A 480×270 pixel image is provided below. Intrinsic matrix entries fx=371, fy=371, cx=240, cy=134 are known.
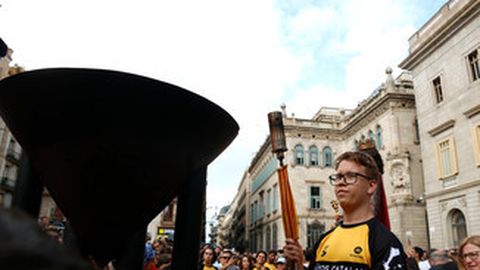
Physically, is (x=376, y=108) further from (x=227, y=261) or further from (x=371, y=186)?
(x=371, y=186)

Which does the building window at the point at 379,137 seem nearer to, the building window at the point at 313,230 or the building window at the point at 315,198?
the building window at the point at 315,198

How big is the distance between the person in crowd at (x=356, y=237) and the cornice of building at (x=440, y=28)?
1729 cm

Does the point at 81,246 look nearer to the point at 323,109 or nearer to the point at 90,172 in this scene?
the point at 90,172

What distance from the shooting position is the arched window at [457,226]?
16.1 meters

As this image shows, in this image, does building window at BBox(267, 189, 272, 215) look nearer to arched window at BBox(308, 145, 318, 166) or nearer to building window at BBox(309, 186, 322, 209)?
building window at BBox(309, 186, 322, 209)

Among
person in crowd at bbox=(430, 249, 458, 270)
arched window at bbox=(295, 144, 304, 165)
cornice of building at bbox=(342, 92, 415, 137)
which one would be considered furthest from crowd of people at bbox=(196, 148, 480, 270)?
arched window at bbox=(295, 144, 304, 165)

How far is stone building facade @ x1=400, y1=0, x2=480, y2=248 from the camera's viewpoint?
15570mm

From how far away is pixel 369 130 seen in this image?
1064 inches

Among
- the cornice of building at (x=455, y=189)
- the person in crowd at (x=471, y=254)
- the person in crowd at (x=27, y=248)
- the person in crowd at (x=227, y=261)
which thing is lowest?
the person in crowd at (x=227, y=261)

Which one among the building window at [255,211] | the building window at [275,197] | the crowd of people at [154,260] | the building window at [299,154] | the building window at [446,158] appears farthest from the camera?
the building window at [255,211]

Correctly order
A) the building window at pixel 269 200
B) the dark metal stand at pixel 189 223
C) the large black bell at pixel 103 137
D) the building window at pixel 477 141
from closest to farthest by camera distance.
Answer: the large black bell at pixel 103 137 < the dark metal stand at pixel 189 223 < the building window at pixel 477 141 < the building window at pixel 269 200

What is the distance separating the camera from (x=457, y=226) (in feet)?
54.0

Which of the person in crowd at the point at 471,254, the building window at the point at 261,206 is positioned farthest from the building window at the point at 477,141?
the building window at the point at 261,206

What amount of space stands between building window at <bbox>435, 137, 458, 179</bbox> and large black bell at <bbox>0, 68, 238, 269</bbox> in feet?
59.0
